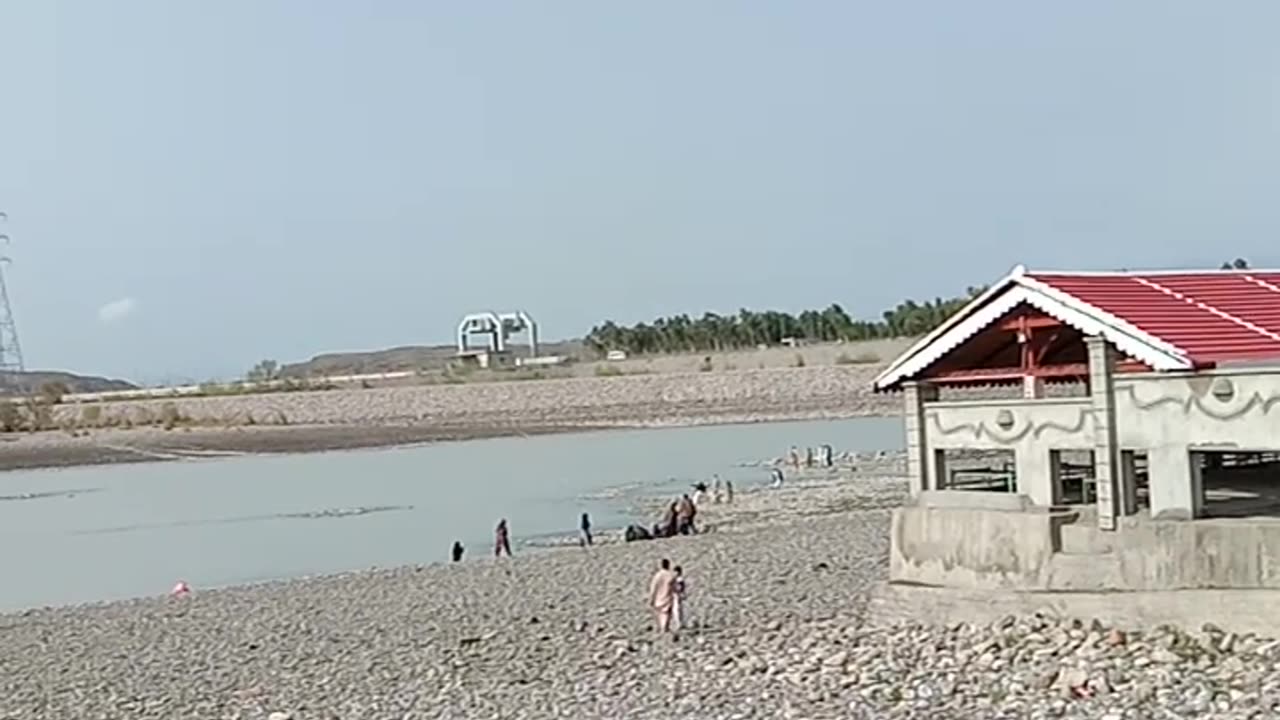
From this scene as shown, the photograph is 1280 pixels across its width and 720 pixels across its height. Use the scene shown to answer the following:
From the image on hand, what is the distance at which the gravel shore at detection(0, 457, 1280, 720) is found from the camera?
14156 millimetres

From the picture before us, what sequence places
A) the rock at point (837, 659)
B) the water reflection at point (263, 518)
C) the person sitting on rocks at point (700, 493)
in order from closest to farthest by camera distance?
the rock at point (837, 659) → the person sitting on rocks at point (700, 493) → the water reflection at point (263, 518)

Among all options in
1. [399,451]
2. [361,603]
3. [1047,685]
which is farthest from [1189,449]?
[399,451]

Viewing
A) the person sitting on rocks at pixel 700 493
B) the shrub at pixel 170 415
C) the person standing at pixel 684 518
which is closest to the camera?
the person standing at pixel 684 518

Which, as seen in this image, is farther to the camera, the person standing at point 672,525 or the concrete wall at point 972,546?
the person standing at point 672,525

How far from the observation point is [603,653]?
61.4ft

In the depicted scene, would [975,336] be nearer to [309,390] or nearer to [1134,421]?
[1134,421]

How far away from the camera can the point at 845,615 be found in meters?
18.9

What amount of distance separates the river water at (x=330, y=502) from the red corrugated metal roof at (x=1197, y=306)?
20.7 meters

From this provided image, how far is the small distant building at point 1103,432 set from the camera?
14.2 metres

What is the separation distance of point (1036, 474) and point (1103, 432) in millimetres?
947

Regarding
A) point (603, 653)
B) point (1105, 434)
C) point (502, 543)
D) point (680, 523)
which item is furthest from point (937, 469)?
point (680, 523)

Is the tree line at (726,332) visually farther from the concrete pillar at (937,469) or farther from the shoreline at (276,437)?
the concrete pillar at (937,469)

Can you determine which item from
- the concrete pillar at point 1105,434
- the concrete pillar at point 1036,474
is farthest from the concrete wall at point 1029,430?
the concrete pillar at point 1105,434

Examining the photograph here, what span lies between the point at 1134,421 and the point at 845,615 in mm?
4930
